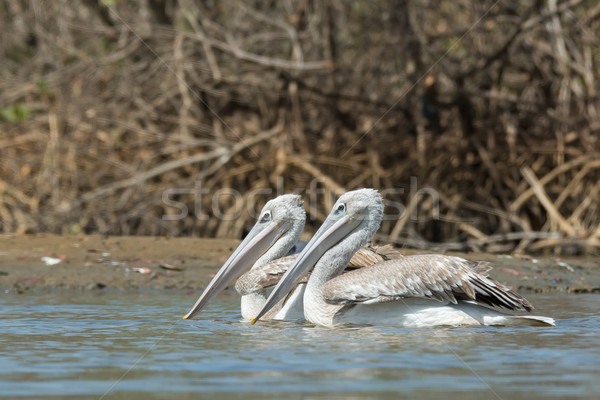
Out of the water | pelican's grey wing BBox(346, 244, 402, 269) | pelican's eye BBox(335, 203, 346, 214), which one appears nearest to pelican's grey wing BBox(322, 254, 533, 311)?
the water

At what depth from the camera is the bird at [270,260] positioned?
6.49 meters

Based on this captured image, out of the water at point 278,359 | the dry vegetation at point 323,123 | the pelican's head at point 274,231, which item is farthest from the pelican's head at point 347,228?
the dry vegetation at point 323,123

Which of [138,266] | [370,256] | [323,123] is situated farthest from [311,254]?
[323,123]

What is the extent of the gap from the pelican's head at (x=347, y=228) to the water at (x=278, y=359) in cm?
44

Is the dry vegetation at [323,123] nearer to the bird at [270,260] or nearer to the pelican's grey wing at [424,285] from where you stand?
the bird at [270,260]

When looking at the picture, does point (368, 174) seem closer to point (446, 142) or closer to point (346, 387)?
point (446, 142)

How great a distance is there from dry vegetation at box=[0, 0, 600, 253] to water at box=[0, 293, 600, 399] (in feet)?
17.7

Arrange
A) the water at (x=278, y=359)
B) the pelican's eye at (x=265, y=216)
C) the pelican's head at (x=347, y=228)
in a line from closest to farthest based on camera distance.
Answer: the water at (x=278, y=359) → the pelican's head at (x=347, y=228) → the pelican's eye at (x=265, y=216)

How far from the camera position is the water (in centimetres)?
390

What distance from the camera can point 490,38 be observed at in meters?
12.8

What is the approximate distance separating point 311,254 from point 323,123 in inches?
263

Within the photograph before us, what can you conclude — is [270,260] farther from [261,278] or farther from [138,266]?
[138,266]

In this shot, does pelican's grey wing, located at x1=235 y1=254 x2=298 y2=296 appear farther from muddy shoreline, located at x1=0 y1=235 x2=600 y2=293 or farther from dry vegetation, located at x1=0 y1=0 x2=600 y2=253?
dry vegetation, located at x1=0 y1=0 x2=600 y2=253

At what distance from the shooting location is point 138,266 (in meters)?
9.06
